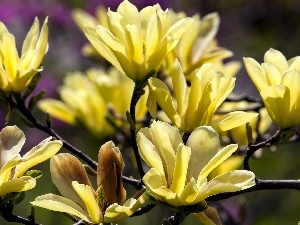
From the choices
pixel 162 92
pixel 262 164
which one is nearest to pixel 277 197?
pixel 262 164

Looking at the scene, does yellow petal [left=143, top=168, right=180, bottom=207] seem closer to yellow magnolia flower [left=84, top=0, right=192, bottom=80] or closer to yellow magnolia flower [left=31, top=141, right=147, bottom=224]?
yellow magnolia flower [left=31, top=141, right=147, bottom=224]

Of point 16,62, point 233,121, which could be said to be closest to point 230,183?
point 233,121

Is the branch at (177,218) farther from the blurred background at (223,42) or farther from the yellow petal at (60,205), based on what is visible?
the blurred background at (223,42)

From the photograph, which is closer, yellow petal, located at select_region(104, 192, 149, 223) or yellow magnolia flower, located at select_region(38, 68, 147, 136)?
yellow petal, located at select_region(104, 192, 149, 223)

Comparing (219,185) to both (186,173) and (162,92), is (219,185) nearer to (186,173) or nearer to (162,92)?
(186,173)

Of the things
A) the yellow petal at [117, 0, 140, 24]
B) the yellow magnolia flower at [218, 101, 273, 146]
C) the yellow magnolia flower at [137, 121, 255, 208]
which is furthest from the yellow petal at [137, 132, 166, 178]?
the yellow magnolia flower at [218, 101, 273, 146]

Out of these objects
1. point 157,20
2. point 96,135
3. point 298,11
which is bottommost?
point 298,11
